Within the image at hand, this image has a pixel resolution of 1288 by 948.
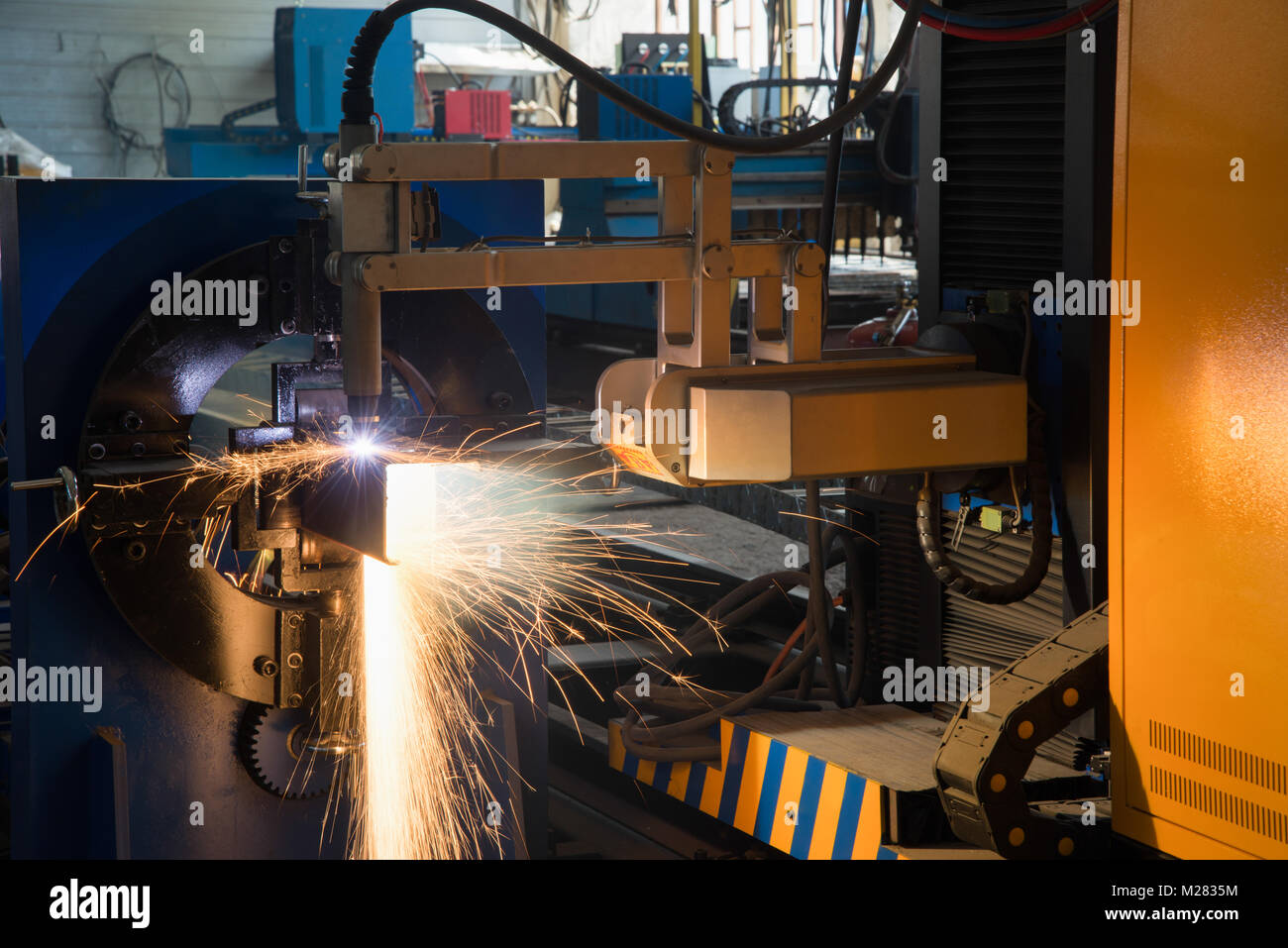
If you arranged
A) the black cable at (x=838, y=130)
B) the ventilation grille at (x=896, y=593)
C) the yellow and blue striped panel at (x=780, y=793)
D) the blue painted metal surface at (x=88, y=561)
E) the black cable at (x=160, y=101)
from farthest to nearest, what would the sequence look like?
the black cable at (x=160, y=101) < the ventilation grille at (x=896, y=593) < the yellow and blue striped panel at (x=780, y=793) < the black cable at (x=838, y=130) < the blue painted metal surface at (x=88, y=561)

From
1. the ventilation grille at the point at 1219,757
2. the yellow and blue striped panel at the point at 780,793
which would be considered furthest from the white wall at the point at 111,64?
the ventilation grille at the point at 1219,757

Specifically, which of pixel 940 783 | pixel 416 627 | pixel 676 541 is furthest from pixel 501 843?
pixel 676 541

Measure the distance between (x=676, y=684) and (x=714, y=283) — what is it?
193 centimetres

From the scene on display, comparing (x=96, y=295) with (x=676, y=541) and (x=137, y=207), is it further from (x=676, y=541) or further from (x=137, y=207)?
(x=676, y=541)

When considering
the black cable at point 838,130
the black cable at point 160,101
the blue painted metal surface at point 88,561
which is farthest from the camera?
the black cable at point 160,101

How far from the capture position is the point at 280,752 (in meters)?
2.64

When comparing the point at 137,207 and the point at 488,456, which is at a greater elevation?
the point at 137,207

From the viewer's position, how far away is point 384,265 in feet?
6.41

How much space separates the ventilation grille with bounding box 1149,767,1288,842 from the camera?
1.99m

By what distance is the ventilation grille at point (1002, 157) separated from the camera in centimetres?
301

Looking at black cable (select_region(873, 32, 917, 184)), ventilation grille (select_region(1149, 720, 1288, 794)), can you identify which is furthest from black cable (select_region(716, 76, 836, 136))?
ventilation grille (select_region(1149, 720, 1288, 794))

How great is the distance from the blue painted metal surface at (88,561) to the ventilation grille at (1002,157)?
1567mm

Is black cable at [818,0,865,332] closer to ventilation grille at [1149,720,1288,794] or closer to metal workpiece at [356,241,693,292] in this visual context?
metal workpiece at [356,241,693,292]

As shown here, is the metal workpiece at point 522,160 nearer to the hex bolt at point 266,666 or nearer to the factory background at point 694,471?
the factory background at point 694,471
